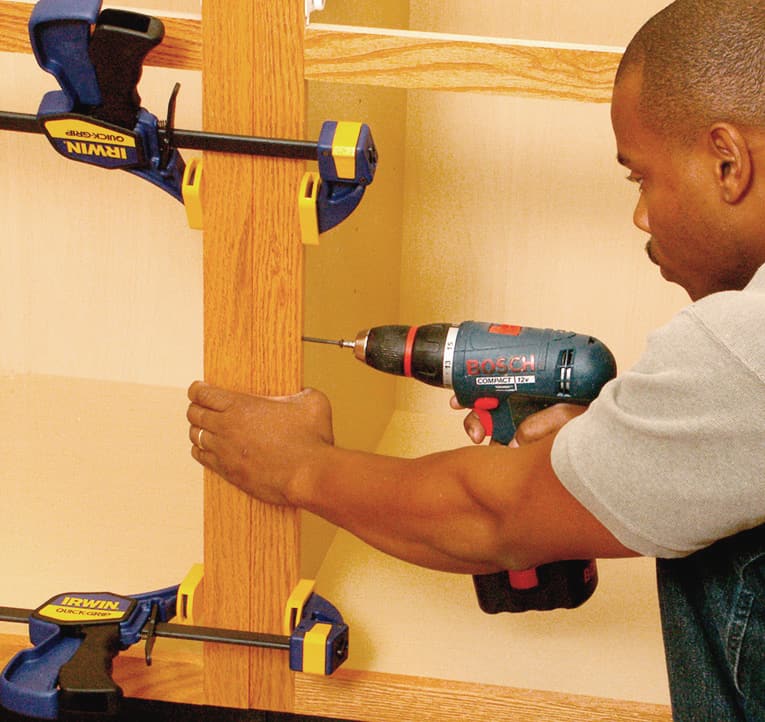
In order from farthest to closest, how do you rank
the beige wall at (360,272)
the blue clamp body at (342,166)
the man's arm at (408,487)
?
the beige wall at (360,272) < the blue clamp body at (342,166) < the man's arm at (408,487)

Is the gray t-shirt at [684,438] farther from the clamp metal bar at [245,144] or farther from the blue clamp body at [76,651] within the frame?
the blue clamp body at [76,651]

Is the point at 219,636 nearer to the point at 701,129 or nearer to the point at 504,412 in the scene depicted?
the point at 504,412

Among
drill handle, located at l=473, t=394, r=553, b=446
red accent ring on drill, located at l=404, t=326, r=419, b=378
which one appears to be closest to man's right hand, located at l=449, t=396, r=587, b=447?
drill handle, located at l=473, t=394, r=553, b=446

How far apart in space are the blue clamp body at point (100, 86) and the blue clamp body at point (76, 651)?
393mm

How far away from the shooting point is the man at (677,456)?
675 mm

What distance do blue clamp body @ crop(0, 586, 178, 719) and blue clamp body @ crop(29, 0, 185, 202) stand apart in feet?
1.29

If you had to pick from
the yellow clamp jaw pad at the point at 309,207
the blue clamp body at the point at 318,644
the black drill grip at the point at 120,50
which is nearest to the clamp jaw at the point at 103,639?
the blue clamp body at the point at 318,644

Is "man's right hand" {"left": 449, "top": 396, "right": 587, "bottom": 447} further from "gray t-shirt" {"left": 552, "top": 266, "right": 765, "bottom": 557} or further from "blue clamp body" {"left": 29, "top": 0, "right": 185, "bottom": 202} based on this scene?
"blue clamp body" {"left": 29, "top": 0, "right": 185, "bottom": 202}

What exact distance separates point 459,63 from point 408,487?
14.0 inches

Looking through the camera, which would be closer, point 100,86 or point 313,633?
point 100,86

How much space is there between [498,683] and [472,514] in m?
0.27

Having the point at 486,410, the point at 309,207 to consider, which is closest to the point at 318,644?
the point at 486,410

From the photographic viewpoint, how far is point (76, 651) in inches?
37.1

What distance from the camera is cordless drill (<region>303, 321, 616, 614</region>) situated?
3.23ft
